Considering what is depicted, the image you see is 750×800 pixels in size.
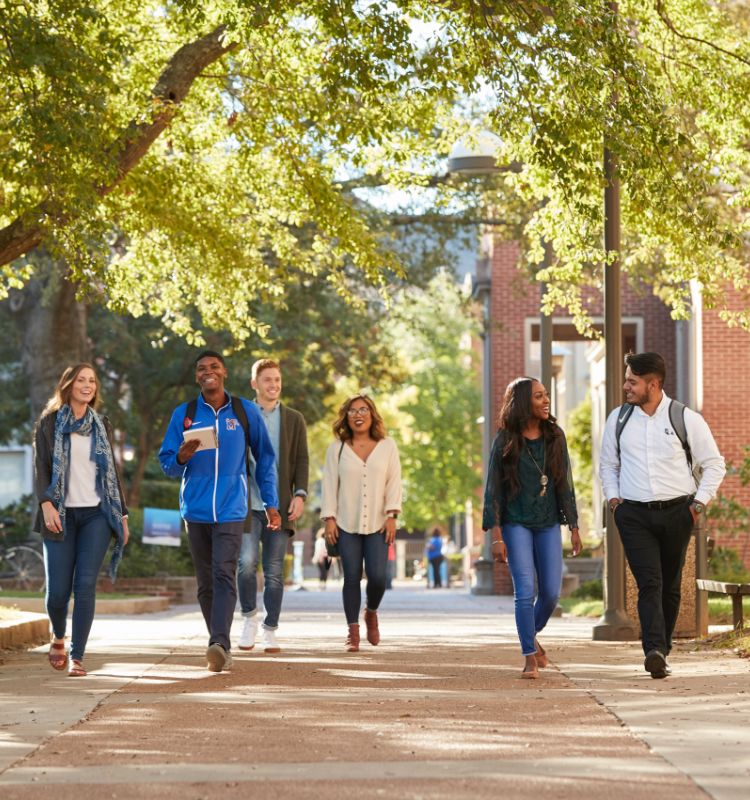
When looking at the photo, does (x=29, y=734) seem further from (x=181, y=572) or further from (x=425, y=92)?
(x=181, y=572)

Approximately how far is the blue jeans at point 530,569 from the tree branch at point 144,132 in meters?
4.42

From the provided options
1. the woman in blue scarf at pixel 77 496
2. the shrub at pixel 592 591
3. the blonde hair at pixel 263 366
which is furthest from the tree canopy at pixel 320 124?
the shrub at pixel 592 591

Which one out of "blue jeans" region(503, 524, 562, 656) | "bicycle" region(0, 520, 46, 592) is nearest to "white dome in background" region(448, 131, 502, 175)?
"blue jeans" region(503, 524, 562, 656)

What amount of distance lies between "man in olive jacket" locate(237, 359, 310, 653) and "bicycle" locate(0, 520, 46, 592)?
13844mm

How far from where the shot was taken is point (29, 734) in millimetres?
7453

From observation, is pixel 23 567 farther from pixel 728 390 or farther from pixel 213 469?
pixel 213 469

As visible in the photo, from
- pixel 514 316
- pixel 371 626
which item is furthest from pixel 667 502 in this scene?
pixel 514 316

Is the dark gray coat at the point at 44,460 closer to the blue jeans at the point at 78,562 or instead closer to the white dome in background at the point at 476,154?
the blue jeans at the point at 78,562

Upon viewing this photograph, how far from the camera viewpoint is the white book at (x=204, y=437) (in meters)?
10.1

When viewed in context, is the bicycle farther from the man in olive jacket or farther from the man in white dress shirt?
the man in white dress shirt

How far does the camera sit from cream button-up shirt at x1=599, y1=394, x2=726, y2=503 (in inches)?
389

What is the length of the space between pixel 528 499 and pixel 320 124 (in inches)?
246

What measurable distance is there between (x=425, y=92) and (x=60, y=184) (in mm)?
3311

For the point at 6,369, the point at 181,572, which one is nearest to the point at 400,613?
the point at 181,572
